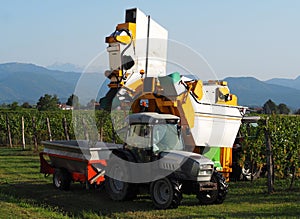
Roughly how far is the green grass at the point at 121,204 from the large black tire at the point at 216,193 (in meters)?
0.18

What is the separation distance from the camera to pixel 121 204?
12.0m

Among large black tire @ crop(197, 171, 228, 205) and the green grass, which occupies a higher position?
large black tire @ crop(197, 171, 228, 205)

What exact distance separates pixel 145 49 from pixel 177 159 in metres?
3.48

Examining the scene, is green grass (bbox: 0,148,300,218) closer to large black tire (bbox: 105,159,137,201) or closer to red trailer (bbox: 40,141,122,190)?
large black tire (bbox: 105,159,137,201)

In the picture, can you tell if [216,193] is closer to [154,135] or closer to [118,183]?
[154,135]

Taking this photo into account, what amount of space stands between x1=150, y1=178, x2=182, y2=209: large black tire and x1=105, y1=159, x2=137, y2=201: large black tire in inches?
33.1

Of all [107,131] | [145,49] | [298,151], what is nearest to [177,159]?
[145,49]

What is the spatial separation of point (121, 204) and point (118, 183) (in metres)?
0.65

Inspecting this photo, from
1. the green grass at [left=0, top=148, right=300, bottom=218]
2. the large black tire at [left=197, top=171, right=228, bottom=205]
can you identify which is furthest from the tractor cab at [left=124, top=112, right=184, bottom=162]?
the green grass at [left=0, top=148, right=300, bottom=218]

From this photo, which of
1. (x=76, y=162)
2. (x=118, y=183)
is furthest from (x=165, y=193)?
(x=76, y=162)

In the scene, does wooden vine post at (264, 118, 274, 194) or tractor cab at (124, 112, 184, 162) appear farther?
wooden vine post at (264, 118, 274, 194)

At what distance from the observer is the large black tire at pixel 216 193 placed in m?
11.6

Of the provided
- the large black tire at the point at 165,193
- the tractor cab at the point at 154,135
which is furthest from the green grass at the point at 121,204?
the tractor cab at the point at 154,135

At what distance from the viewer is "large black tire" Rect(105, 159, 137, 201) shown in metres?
12.1
